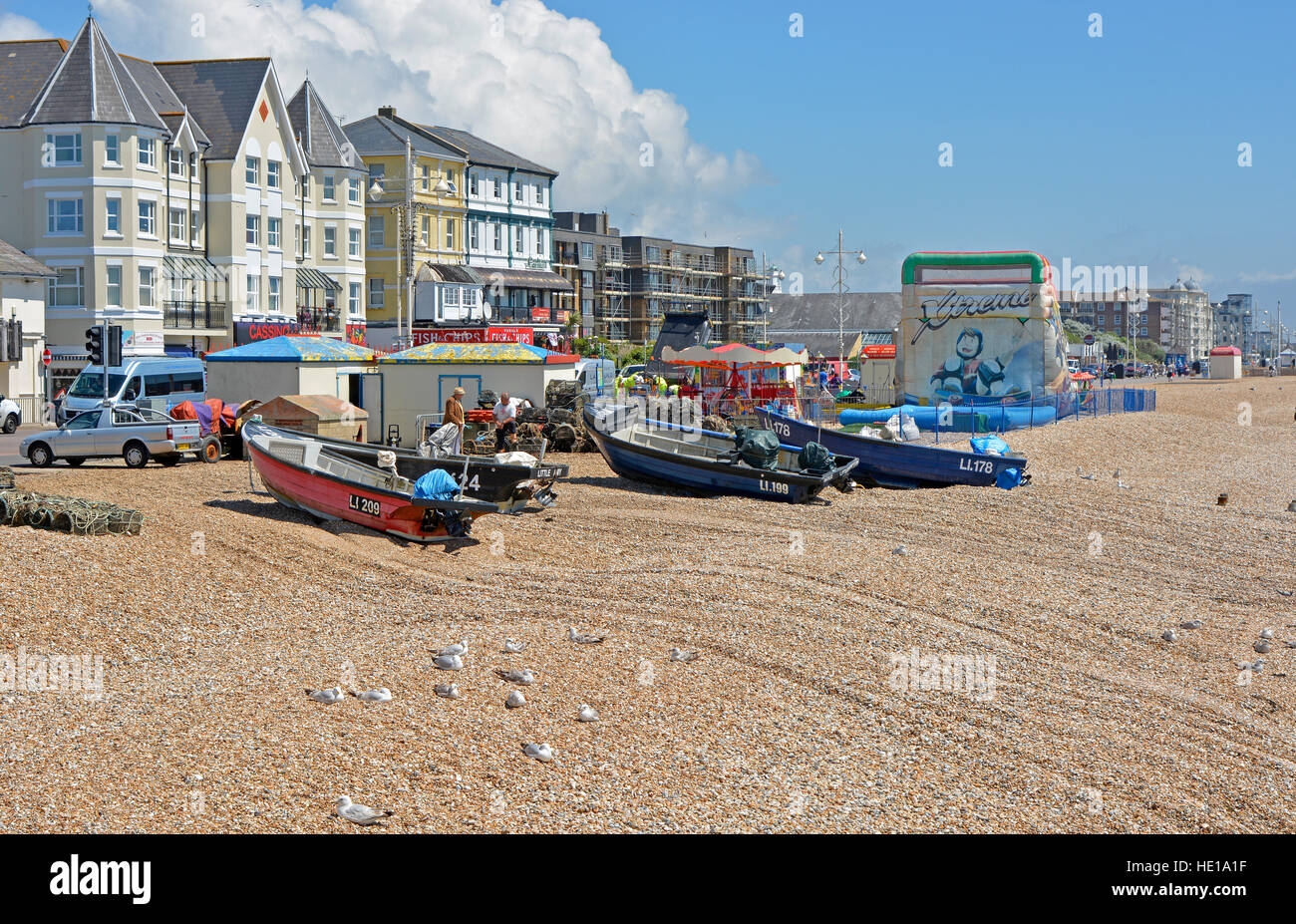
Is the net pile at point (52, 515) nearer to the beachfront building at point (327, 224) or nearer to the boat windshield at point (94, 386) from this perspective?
the boat windshield at point (94, 386)

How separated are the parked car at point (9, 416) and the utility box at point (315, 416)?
15.3 metres

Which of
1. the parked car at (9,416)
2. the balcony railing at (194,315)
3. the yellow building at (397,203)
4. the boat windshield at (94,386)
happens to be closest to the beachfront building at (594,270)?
the yellow building at (397,203)

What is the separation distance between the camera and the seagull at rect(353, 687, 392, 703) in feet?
35.5

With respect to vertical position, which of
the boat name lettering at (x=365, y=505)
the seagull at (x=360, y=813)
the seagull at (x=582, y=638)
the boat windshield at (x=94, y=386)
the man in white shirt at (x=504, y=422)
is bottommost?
the seagull at (x=360, y=813)

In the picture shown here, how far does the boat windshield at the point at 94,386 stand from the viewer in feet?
114

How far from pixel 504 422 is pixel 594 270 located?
8168 centimetres

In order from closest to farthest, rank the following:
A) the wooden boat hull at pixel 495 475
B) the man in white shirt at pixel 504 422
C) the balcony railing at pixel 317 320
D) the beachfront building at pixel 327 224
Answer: the wooden boat hull at pixel 495 475, the man in white shirt at pixel 504 422, the balcony railing at pixel 317 320, the beachfront building at pixel 327 224

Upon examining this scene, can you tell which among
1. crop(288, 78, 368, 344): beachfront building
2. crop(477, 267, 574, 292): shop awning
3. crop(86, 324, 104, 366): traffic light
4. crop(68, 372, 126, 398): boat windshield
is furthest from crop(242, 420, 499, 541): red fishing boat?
crop(477, 267, 574, 292): shop awning

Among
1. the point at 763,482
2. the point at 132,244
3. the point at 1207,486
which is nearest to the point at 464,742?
the point at 763,482

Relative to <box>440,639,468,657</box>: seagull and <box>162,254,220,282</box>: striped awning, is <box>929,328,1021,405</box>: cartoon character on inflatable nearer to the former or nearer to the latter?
<box>162,254,220,282</box>: striped awning

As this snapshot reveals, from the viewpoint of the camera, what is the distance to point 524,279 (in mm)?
79000

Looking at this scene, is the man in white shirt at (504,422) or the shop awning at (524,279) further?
the shop awning at (524,279)

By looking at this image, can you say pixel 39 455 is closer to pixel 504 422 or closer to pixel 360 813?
pixel 504 422
